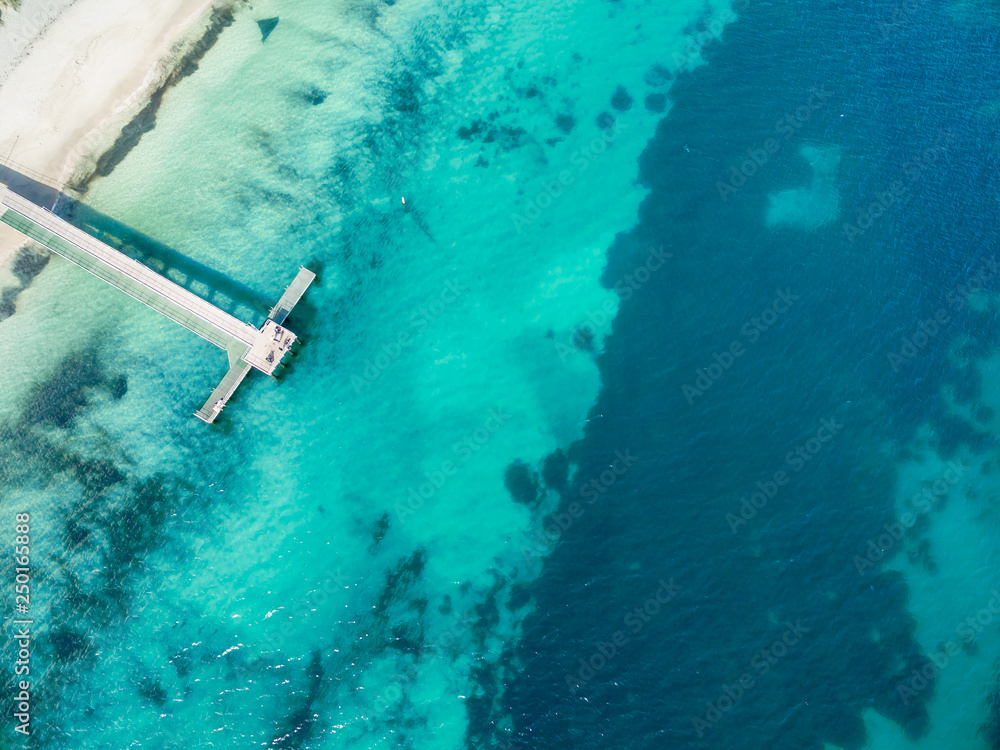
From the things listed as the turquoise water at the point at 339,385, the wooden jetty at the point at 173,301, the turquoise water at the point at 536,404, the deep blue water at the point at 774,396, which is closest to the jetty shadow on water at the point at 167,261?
the turquoise water at the point at 536,404

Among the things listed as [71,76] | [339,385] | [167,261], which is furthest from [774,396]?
[71,76]

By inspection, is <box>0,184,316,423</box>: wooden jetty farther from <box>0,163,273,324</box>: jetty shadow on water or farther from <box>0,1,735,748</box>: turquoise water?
<box>0,1,735,748</box>: turquoise water

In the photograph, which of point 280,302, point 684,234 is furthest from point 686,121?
point 280,302

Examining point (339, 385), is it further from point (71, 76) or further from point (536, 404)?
point (71, 76)

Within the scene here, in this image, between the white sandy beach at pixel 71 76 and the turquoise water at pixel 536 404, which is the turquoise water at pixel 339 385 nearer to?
the turquoise water at pixel 536 404

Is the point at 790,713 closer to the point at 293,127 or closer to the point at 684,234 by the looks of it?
the point at 684,234

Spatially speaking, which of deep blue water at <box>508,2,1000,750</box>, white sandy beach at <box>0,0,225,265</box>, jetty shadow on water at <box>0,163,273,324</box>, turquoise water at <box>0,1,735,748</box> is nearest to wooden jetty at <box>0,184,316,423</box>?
jetty shadow on water at <box>0,163,273,324</box>
